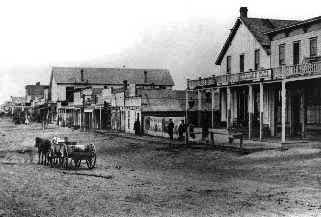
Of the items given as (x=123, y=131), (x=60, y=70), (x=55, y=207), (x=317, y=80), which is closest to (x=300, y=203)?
(x=55, y=207)

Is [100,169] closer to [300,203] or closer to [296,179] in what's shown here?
[296,179]

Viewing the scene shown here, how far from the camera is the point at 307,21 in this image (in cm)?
2642

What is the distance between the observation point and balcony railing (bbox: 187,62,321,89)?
2300cm

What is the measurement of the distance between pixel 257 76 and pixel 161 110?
1444cm

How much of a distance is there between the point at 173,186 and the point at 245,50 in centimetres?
2216

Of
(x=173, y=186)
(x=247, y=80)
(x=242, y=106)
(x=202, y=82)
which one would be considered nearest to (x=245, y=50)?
(x=202, y=82)

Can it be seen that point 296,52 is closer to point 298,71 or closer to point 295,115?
point 295,115

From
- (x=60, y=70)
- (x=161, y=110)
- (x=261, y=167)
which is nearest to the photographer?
(x=261, y=167)

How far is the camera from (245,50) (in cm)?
3428

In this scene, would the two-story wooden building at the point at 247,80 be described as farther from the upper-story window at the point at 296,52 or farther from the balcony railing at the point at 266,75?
the upper-story window at the point at 296,52

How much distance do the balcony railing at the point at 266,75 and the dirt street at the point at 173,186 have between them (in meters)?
4.06

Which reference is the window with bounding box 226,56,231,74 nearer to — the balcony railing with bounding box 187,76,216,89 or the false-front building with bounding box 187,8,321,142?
the false-front building with bounding box 187,8,321,142

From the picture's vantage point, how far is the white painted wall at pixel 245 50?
32028 millimetres

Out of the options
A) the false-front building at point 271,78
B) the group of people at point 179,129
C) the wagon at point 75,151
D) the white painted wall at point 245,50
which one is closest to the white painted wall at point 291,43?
the false-front building at point 271,78
